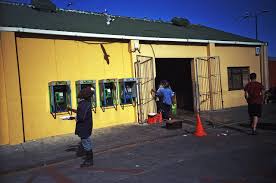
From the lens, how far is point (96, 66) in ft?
42.7

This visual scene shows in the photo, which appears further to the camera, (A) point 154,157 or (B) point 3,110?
(B) point 3,110

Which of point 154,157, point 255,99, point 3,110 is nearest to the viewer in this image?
point 154,157

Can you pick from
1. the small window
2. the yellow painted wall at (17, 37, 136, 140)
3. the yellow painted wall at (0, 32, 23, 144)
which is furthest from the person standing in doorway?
the small window

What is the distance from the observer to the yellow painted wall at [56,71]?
1119cm

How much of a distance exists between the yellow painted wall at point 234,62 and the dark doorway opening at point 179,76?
6.30 feet

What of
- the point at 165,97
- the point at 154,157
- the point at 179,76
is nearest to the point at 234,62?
the point at 179,76

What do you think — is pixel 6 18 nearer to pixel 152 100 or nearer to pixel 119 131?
pixel 119 131

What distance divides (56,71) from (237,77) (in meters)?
11.7

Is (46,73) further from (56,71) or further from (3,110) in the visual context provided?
(3,110)

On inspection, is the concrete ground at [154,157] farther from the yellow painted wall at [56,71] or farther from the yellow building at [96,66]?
the yellow building at [96,66]

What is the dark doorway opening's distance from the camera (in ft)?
59.2

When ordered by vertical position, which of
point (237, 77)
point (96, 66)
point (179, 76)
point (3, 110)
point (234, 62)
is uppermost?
point (234, 62)

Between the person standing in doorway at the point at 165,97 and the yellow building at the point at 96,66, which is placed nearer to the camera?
the yellow building at the point at 96,66

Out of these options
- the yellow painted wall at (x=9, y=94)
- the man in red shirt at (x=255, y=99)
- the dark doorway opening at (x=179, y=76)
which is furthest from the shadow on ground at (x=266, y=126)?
the yellow painted wall at (x=9, y=94)
